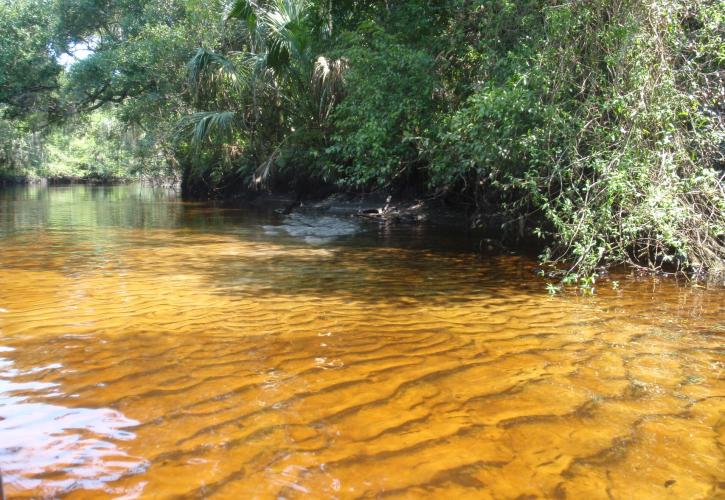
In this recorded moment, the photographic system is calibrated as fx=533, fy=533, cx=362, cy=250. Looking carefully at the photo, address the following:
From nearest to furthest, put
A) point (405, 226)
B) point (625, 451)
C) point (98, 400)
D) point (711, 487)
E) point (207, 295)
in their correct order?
point (711, 487)
point (625, 451)
point (98, 400)
point (207, 295)
point (405, 226)

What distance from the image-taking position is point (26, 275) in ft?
20.5

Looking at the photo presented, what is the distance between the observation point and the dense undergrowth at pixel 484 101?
580 cm

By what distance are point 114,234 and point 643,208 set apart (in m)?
9.51

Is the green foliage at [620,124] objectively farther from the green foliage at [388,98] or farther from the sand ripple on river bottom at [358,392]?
the green foliage at [388,98]

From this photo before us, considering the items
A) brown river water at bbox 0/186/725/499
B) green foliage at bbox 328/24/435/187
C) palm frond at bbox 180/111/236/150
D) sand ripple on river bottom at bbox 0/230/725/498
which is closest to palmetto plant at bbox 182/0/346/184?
palm frond at bbox 180/111/236/150

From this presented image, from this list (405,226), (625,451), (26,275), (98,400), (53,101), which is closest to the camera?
(625,451)

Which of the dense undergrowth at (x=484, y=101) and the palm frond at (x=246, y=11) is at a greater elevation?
the palm frond at (x=246, y=11)

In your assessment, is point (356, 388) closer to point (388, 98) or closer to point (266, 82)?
point (388, 98)

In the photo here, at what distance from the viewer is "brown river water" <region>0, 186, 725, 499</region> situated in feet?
7.31

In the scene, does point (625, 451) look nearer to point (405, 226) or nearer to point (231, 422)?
point (231, 422)

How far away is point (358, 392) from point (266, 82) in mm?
14409

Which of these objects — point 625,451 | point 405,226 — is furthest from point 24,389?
point 405,226

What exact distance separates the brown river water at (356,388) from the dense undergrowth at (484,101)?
3.65 feet

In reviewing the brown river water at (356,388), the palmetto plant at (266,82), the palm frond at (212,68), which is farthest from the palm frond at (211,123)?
the brown river water at (356,388)
